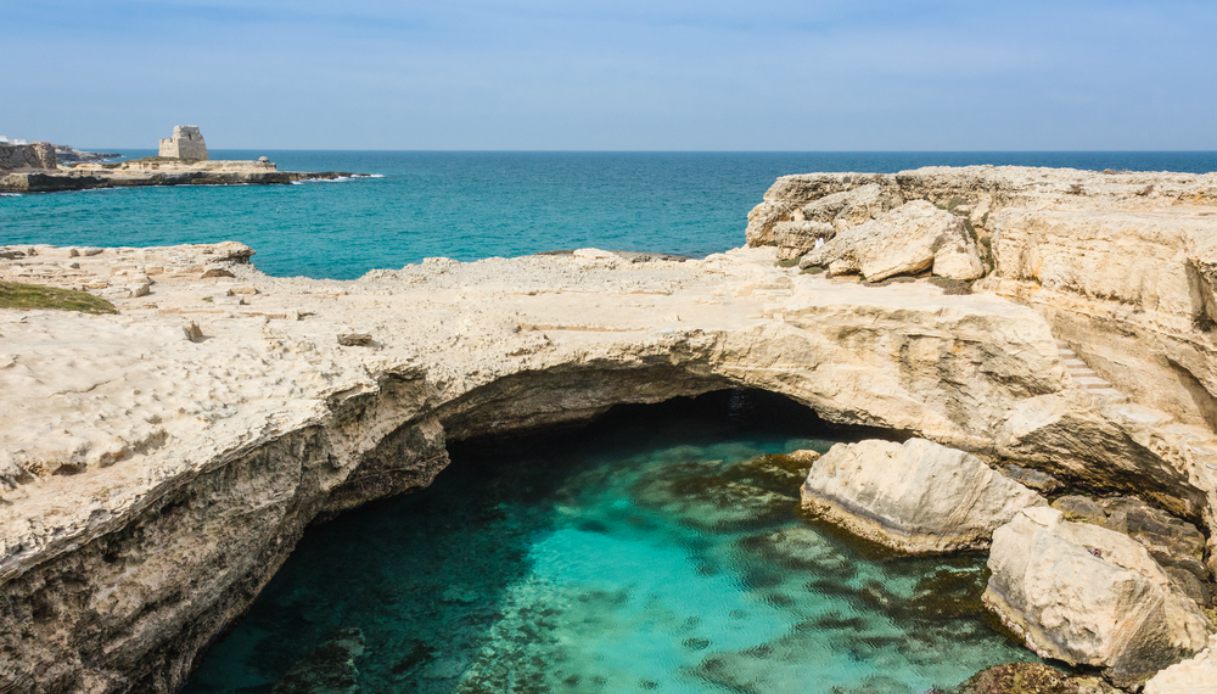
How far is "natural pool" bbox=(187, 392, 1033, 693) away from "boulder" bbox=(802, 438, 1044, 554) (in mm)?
357

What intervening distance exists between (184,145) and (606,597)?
114 m

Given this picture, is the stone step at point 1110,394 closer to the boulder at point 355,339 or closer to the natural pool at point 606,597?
the natural pool at point 606,597

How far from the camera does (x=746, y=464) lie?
52.7 feet

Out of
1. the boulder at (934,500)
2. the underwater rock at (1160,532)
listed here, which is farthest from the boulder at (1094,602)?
the boulder at (934,500)

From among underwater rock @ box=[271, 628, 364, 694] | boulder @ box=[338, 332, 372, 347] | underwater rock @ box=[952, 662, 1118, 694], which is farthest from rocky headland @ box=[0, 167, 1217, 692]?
underwater rock @ box=[271, 628, 364, 694]

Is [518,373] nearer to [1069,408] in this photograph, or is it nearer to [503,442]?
[503,442]

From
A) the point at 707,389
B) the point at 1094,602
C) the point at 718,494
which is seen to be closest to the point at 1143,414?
the point at 1094,602

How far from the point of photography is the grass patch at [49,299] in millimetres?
13467

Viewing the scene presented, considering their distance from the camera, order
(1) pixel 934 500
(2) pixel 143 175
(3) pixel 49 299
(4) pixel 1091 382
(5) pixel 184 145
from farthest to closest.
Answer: (5) pixel 184 145 → (2) pixel 143 175 → (3) pixel 49 299 → (4) pixel 1091 382 → (1) pixel 934 500

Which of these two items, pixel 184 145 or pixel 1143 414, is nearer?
pixel 1143 414

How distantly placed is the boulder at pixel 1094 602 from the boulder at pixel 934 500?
1.09m

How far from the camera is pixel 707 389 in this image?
1656cm

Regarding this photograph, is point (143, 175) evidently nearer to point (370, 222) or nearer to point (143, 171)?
point (143, 171)

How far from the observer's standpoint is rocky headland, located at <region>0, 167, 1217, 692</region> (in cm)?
784
